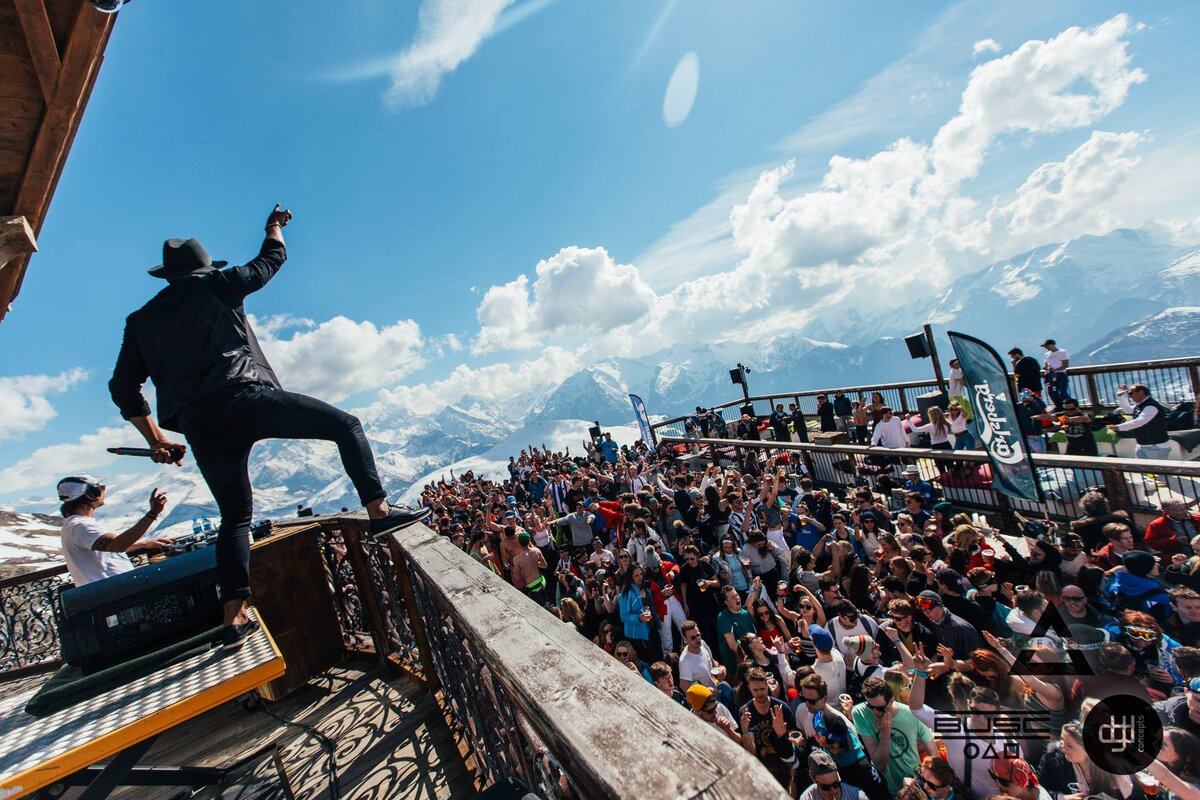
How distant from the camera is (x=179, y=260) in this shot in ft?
8.55

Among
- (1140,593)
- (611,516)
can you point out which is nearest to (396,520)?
(1140,593)

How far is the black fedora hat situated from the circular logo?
606cm

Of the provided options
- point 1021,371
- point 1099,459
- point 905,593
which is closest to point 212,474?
point 905,593

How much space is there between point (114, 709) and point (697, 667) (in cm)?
490

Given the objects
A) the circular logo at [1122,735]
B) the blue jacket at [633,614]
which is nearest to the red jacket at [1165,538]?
the circular logo at [1122,735]

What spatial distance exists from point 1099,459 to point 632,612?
19.3 ft

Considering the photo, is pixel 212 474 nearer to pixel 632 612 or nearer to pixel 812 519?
pixel 632 612

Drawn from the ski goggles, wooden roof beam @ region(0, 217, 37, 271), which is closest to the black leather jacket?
wooden roof beam @ region(0, 217, 37, 271)

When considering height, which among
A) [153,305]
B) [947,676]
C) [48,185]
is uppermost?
[48,185]

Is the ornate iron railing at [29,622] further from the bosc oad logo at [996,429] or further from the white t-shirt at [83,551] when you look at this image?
the bosc oad logo at [996,429]

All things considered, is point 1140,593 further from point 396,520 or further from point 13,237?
point 13,237

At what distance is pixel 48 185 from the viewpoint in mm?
3752

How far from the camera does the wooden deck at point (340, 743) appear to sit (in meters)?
3.08

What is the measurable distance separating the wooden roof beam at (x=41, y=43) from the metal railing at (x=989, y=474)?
374 inches
